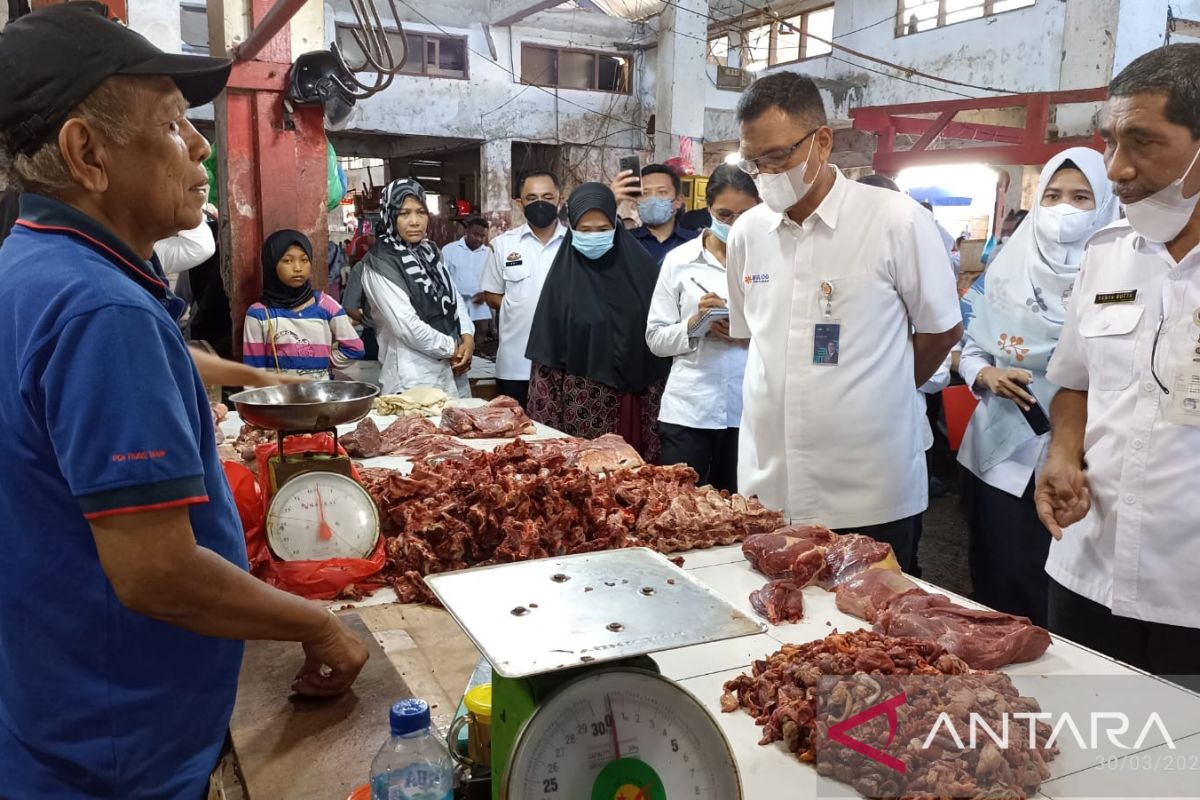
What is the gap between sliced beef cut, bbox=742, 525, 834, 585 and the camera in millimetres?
2523

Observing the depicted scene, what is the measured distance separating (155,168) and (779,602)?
175cm

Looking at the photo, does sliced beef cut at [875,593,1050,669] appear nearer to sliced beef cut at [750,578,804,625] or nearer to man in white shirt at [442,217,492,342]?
sliced beef cut at [750,578,804,625]

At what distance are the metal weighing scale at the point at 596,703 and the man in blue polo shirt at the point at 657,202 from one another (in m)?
5.20

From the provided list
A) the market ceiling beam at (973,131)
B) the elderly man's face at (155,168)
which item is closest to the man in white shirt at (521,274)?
the elderly man's face at (155,168)

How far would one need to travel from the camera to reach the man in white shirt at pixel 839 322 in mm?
3256

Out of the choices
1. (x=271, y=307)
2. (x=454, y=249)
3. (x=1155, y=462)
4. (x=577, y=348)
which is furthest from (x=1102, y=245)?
(x=454, y=249)

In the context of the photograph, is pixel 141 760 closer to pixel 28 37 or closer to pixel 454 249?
pixel 28 37

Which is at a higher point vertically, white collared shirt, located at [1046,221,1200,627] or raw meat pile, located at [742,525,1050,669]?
white collared shirt, located at [1046,221,1200,627]

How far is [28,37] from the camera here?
1.44 m

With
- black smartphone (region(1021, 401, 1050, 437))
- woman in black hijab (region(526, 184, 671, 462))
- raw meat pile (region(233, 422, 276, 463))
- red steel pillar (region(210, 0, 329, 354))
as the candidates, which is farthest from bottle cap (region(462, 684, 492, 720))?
red steel pillar (region(210, 0, 329, 354))

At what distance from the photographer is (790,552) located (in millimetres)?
2576

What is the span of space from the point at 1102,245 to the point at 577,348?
3629mm

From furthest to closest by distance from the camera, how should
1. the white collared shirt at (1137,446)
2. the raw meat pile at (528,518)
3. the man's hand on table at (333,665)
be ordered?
1. the raw meat pile at (528,518)
2. the white collared shirt at (1137,446)
3. the man's hand on table at (333,665)

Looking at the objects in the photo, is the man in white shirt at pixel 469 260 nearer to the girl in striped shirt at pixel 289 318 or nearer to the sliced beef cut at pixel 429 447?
the girl in striped shirt at pixel 289 318
